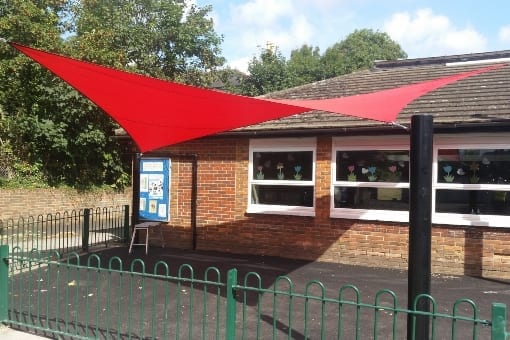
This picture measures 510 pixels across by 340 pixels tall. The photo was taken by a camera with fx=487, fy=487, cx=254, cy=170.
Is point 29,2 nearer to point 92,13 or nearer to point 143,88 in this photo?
point 92,13

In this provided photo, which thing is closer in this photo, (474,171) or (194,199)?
(474,171)

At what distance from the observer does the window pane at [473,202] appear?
8383mm

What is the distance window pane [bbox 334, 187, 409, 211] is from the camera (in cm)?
905

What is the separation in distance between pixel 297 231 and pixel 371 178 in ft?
5.99

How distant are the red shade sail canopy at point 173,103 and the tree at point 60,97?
12463mm

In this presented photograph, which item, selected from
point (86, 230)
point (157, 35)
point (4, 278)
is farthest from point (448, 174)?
point (157, 35)

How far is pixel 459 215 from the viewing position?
8594 mm

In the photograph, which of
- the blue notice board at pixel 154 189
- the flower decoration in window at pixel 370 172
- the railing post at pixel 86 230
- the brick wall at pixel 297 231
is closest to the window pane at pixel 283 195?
the brick wall at pixel 297 231

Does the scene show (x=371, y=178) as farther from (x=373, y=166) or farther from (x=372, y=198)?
(x=372, y=198)

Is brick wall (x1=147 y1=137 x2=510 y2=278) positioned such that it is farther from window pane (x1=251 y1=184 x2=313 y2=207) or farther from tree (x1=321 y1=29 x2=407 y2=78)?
tree (x1=321 y1=29 x2=407 y2=78)

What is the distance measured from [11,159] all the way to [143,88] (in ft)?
44.6

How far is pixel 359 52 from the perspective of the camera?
47.8 metres

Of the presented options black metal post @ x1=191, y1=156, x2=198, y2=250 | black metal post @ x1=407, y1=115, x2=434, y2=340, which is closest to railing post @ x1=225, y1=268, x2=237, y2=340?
black metal post @ x1=407, y1=115, x2=434, y2=340

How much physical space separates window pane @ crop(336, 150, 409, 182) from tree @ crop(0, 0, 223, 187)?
38.5ft
